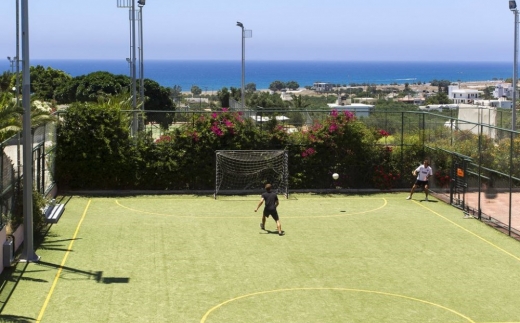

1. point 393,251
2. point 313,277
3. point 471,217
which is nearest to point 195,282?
point 313,277

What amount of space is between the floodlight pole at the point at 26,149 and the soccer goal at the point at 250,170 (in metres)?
13.6

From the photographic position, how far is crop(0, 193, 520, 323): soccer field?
19.7 metres

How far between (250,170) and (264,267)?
43.2 ft

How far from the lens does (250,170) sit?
3659 centimetres

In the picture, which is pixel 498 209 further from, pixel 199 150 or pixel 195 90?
pixel 195 90

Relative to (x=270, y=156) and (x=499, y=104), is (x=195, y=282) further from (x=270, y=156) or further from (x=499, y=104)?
(x=499, y=104)

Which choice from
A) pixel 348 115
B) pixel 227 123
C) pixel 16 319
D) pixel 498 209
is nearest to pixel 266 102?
pixel 348 115

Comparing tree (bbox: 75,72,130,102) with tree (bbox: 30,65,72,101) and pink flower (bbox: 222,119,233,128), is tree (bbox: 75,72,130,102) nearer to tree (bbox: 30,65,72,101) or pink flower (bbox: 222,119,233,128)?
tree (bbox: 30,65,72,101)

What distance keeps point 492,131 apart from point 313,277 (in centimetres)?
1391

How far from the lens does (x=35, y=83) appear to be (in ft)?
240

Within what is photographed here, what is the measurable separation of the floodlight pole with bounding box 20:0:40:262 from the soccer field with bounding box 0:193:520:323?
520mm

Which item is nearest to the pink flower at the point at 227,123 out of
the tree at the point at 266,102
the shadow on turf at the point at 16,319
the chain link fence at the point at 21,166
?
the chain link fence at the point at 21,166

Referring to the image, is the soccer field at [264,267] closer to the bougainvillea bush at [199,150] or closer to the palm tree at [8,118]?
the bougainvillea bush at [199,150]

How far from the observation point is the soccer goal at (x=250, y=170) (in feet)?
120
